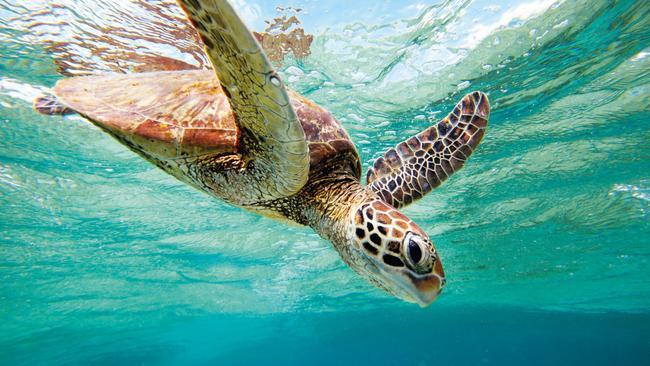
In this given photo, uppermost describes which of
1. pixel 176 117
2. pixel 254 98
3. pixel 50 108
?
pixel 254 98

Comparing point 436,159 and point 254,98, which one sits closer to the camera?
point 254,98

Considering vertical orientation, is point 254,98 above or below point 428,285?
above

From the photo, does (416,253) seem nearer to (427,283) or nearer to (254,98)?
(427,283)

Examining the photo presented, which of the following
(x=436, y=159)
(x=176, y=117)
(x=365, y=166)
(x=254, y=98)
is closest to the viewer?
(x=254, y=98)

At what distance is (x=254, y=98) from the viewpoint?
1.85 metres

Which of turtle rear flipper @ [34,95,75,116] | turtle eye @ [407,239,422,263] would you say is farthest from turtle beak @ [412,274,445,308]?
turtle rear flipper @ [34,95,75,116]

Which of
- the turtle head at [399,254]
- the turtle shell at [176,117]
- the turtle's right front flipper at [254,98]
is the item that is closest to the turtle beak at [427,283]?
the turtle head at [399,254]

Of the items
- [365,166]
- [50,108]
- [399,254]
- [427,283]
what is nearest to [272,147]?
[399,254]

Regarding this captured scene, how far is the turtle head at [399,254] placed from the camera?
6.63ft

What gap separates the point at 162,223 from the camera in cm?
1162

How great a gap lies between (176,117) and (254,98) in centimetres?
122

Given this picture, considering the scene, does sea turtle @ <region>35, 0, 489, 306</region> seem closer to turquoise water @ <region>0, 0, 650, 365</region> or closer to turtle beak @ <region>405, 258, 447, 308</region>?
turtle beak @ <region>405, 258, 447, 308</region>

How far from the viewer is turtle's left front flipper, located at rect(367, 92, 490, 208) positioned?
3.70m

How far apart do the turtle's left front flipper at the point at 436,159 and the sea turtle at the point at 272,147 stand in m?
0.01
